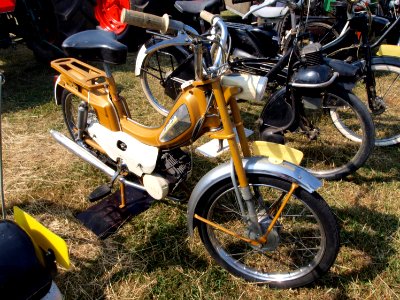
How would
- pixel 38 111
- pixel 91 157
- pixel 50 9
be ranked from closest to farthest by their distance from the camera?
1. pixel 91 157
2. pixel 38 111
3. pixel 50 9

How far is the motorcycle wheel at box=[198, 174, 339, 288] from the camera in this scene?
5.07ft

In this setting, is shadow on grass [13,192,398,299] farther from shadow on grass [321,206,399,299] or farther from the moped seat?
the moped seat

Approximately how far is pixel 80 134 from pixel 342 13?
229cm

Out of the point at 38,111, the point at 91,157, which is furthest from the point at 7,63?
the point at 91,157

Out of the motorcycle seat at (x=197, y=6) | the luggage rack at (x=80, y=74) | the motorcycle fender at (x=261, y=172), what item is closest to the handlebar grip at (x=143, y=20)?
the motorcycle fender at (x=261, y=172)

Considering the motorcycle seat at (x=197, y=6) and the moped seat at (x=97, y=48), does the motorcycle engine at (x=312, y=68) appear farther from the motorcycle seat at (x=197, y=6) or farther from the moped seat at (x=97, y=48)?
the moped seat at (x=97, y=48)

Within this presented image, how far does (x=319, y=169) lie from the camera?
2.64m

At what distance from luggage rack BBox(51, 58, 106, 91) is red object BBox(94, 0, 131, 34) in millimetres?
2340

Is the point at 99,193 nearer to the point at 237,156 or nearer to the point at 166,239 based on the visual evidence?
the point at 166,239

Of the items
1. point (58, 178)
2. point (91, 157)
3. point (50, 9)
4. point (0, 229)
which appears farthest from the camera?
point (50, 9)

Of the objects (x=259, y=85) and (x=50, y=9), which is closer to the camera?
(x=259, y=85)

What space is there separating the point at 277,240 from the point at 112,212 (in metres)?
1.10

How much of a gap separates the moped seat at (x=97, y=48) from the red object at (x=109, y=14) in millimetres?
2685

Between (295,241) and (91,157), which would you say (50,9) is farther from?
(295,241)
